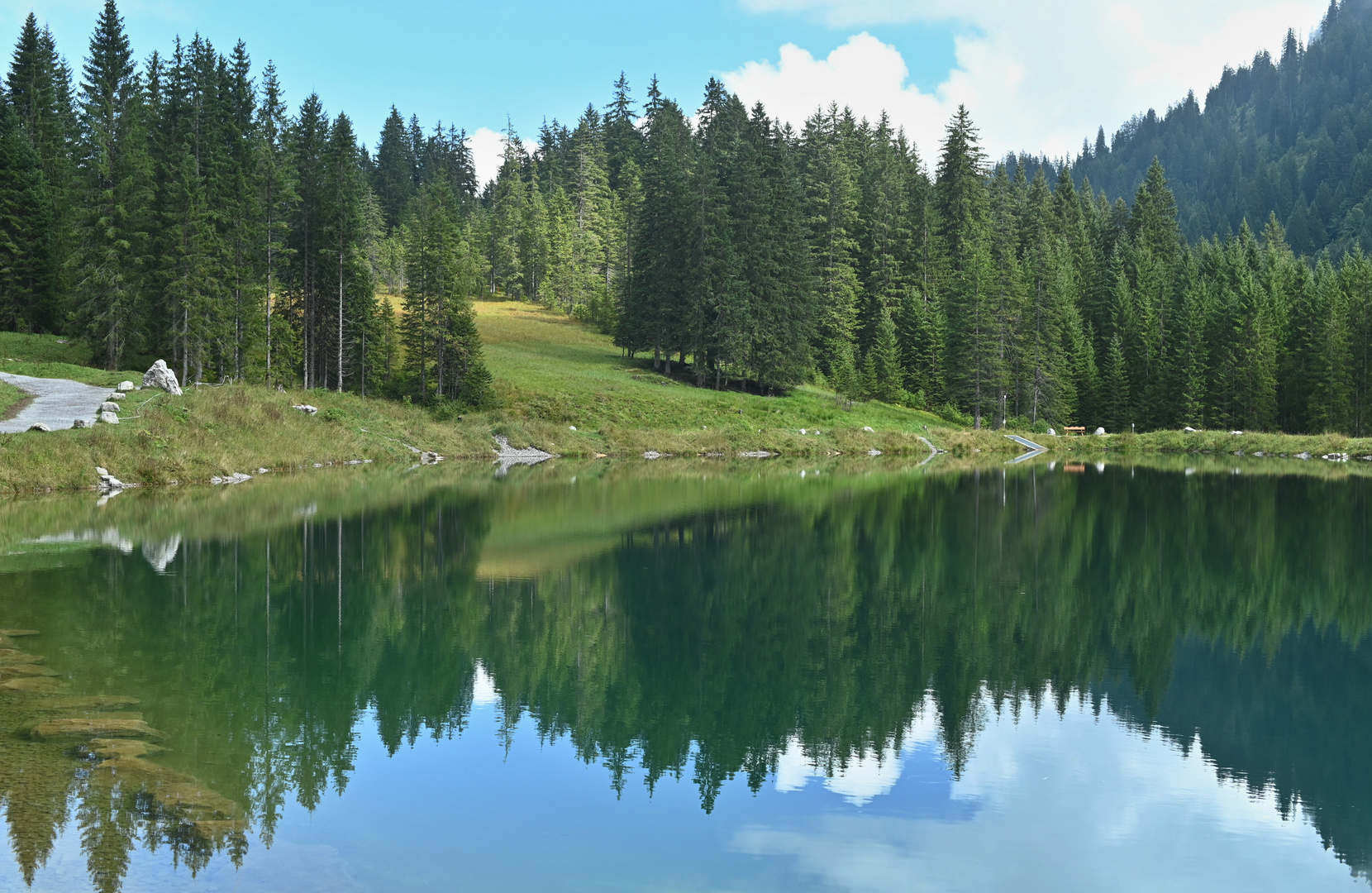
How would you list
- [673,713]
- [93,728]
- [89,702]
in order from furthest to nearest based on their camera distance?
[673,713] → [89,702] → [93,728]

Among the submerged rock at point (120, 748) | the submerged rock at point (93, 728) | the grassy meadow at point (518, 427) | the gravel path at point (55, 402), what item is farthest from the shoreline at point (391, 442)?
the submerged rock at point (120, 748)

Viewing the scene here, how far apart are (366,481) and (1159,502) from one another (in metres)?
29.3

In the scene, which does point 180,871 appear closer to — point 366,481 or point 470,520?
point 470,520

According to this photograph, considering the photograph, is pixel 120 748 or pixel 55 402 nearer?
pixel 120 748

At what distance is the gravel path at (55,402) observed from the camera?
35188 mm

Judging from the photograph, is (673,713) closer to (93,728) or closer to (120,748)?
(120,748)

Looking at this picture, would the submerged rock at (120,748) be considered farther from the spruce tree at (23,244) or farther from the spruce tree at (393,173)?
the spruce tree at (393,173)

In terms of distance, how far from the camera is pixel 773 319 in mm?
68938

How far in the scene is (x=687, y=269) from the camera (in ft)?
228

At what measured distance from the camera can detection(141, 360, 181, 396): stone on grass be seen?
42000mm

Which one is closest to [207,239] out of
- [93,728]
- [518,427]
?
[518,427]

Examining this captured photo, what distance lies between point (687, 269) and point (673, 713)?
59704mm

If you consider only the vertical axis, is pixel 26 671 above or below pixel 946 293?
below

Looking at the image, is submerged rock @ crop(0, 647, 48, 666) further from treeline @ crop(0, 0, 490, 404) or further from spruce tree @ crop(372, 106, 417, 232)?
spruce tree @ crop(372, 106, 417, 232)
